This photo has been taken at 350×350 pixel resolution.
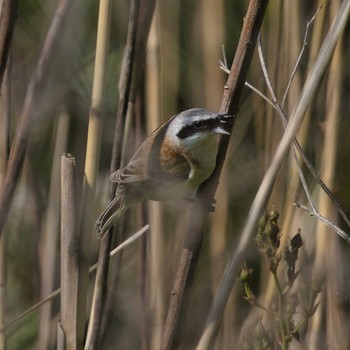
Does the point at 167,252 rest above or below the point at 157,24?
below

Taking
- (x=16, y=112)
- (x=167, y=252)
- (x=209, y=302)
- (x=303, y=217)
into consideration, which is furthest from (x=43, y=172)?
(x=303, y=217)

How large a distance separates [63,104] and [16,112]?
182 millimetres

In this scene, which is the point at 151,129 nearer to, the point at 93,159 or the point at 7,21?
the point at 93,159

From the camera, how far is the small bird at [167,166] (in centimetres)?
178

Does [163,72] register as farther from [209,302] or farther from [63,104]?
[209,302]

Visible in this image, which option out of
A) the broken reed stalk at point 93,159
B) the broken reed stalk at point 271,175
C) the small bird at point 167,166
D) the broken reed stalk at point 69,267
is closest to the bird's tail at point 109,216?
the small bird at point 167,166

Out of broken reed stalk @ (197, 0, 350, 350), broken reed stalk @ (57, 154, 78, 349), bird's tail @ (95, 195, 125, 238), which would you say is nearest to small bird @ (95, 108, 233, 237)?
bird's tail @ (95, 195, 125, 238)

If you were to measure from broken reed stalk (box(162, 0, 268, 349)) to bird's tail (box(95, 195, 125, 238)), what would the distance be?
1.10 ft

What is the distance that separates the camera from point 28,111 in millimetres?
1698

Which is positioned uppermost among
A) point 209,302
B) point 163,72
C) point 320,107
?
point 163,72

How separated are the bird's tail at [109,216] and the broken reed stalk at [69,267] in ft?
0.74

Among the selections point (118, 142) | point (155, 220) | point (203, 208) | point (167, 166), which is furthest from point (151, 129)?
point (203, 208)

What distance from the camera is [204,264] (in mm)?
2254

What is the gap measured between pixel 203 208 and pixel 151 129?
679 millimetres
